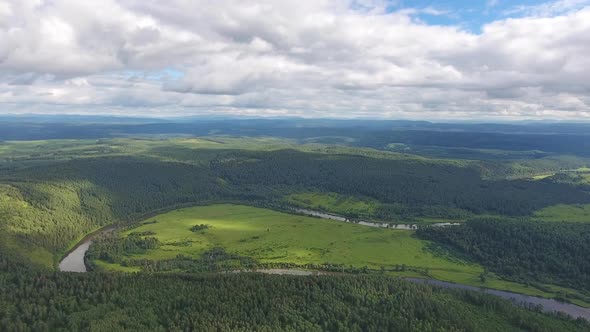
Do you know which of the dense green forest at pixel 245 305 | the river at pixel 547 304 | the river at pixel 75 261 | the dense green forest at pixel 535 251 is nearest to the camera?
the dense green forest at pixel 245 305

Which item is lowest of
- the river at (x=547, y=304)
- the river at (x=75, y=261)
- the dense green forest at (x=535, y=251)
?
the river at (x=547, y=304)

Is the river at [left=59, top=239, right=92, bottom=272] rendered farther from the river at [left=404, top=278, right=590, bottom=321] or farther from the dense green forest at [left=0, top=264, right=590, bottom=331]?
the river at [left=404, top=278, right=590, bottom=321]

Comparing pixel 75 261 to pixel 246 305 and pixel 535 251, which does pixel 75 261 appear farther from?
pixel 535 251

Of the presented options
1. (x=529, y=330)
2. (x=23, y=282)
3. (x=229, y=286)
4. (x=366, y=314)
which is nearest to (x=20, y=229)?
(x=23, y=282)

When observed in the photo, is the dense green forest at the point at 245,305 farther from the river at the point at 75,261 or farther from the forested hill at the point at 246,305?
the river at the point at 75,261

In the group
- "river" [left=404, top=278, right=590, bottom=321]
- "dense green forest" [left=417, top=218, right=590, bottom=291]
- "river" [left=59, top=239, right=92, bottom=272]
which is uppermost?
"dense green forest" [left=417, top=218, right=590, bottom=291]

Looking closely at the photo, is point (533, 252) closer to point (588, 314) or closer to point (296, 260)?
point (588, 314)

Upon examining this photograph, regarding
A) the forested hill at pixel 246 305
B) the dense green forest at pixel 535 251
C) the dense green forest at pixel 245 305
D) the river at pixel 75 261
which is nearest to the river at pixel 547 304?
the dense green forest at pixel 535 251

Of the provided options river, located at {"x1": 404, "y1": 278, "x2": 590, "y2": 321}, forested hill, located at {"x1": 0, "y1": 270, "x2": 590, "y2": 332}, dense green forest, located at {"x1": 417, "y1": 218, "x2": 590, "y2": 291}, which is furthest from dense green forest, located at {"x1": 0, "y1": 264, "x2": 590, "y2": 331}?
dense green forest, located at {"x1": 417, "y1": 218, "x2": 590, "y2": 291}
